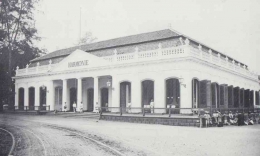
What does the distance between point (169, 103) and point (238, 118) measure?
4890 millimetres

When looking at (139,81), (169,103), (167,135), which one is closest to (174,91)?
(169,103)

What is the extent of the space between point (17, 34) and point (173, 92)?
23200 mm

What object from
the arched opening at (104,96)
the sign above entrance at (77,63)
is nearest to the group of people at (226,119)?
the arched opening at (104,96)

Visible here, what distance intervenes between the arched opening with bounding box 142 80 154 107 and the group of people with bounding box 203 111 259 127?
543 cm

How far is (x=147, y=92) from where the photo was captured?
2295 cm

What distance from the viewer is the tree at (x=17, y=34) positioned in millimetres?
32219

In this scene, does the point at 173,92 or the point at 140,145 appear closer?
the point at 140,145

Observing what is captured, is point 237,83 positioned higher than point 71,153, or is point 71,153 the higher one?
point 237,83

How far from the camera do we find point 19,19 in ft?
111

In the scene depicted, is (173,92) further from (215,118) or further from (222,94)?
(222,94)

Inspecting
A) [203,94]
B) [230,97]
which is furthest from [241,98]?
[203,94]

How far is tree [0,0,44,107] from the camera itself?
3222cm

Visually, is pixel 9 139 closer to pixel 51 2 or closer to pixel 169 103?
pixel 51 2

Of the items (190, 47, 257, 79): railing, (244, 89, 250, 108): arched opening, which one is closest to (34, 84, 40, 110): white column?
(190, 47, 257, 79): railing
